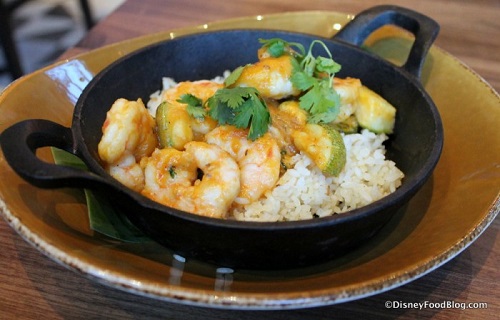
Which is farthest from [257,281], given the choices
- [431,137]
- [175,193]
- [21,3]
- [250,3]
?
[21,3]

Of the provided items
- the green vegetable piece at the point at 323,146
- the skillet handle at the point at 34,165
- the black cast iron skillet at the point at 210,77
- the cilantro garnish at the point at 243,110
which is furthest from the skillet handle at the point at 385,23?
the skillet handle at the point at 34,165

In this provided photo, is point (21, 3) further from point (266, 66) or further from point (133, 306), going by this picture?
point (133, 306)

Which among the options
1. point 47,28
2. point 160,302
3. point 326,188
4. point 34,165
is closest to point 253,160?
point 326,188

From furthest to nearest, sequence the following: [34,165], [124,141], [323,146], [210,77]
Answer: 1. [210,77]
2. [323,146]
3. [124,141]
4. [34,165]

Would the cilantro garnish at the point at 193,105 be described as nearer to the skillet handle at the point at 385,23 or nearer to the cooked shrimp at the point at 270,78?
the cooked shrimp at the point at 270,78

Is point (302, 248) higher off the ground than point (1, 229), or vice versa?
point (302, 248)

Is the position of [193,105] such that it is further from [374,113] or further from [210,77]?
[374,113]
